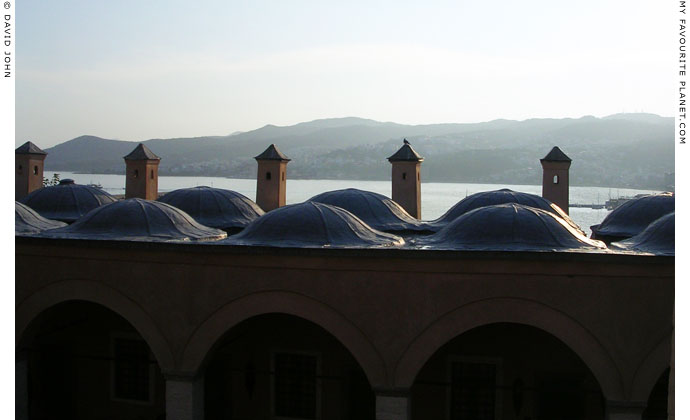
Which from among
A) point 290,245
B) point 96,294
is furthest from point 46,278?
point 290,245

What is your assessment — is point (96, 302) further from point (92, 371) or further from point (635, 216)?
point (635, 216)

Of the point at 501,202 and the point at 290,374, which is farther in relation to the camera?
the point at 501,202

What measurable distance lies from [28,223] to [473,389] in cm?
1053

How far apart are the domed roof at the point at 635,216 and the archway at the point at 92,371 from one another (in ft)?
38.6

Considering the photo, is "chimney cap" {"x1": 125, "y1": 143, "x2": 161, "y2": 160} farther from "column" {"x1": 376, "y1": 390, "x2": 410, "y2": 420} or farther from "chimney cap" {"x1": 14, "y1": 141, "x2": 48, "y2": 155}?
"column" {"x1": 376, "y1": 390, "x2": 410, "y2": 420}

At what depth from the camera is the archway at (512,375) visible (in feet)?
46.2

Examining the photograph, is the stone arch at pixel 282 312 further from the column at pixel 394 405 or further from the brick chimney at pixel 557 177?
the brick chimney at pixel 557 177

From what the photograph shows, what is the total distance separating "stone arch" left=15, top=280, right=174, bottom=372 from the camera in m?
13.2

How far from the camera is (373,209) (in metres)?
18.8

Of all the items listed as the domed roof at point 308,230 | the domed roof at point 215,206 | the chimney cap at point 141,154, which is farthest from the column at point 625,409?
the chimney cap at point 141,154

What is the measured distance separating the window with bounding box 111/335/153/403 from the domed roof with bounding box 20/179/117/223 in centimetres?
618

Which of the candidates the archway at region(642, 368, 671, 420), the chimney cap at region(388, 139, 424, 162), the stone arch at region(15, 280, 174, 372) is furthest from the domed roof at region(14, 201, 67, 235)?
the archway at region(642, 368, 671, 420)

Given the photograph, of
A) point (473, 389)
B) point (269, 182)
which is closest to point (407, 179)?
point (269, 182)

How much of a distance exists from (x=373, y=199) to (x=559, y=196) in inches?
249
